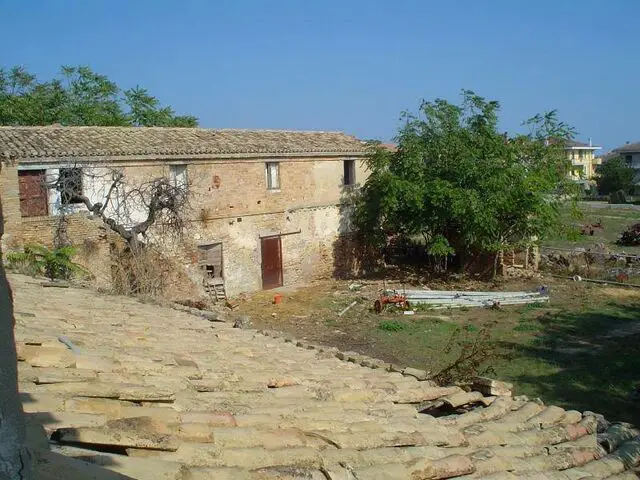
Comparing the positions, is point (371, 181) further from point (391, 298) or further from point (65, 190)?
point (65, 190)

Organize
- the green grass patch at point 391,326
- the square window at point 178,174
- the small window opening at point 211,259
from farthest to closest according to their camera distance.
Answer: the small window opening at point 211,259
the square window at point 178,174
the green grass patch at point 391,326

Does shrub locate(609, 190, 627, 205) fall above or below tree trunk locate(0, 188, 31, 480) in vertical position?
above

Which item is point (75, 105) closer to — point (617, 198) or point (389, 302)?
point (389, 302)

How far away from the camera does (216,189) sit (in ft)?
72.2

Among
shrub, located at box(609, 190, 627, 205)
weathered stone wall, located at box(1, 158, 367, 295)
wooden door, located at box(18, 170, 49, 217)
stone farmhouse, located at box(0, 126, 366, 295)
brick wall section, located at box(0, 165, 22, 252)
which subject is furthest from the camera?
shrub, located at box(609, 190, 627, 205)

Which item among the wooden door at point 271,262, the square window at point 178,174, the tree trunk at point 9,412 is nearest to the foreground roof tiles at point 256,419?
the tree trunk at point 9,412

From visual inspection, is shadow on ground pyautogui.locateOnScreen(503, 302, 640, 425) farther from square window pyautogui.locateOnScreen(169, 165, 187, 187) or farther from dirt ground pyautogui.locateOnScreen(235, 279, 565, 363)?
square window pyautogui.locateOnScreen(169, 165, 187, 187)

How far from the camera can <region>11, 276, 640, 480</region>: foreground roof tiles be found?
301 cm

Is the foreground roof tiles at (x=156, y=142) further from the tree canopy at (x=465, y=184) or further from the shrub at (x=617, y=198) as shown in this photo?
the shrub at (x=617, y=198)

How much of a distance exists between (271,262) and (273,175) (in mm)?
3332

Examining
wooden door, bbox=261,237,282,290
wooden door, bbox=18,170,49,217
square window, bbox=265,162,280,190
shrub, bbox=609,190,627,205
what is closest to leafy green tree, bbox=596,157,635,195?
shrub, bbox=609,190,627,205

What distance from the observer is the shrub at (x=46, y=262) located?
555 inches

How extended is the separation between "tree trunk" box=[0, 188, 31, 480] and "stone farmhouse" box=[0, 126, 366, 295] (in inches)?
590

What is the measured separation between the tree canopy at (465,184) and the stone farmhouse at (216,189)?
1.96 m
